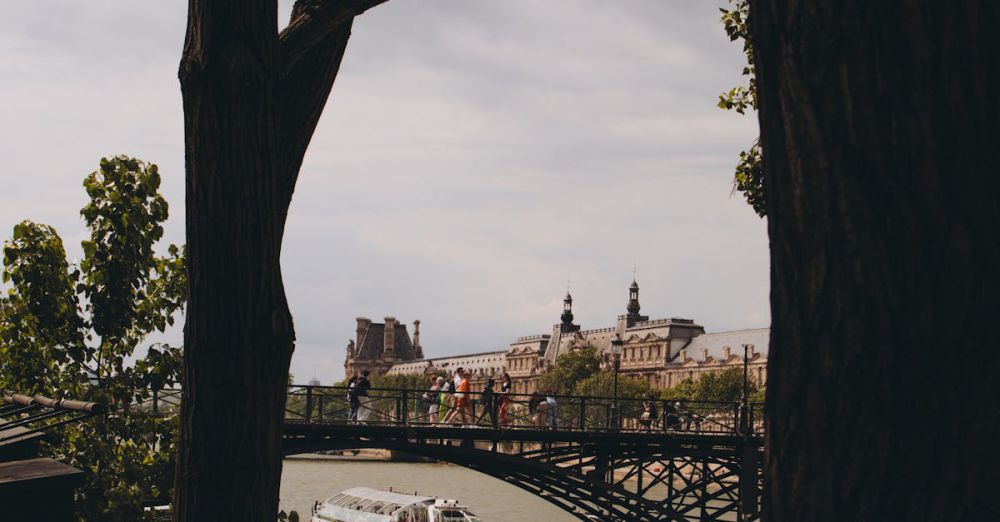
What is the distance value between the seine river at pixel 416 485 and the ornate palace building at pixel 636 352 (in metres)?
33.0

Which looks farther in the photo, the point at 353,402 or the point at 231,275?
the point at 353,402

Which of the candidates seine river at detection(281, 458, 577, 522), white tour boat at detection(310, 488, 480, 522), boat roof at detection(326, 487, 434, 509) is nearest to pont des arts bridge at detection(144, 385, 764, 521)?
white tour boat at detection(310, 488, 480, 522)

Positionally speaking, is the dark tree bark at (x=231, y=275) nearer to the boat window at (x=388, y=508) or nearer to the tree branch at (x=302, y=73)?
the tree branch at (x=302, y=73)

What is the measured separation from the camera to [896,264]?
1.95 meters

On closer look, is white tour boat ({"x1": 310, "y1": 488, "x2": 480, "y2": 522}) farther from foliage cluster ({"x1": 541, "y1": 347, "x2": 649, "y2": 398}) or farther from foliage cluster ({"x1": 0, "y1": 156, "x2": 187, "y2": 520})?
foliage cluster ({"x1": 541, "y1": 347, "x2": 649, "y2": 398})

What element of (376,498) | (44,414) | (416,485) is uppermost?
(44,414)

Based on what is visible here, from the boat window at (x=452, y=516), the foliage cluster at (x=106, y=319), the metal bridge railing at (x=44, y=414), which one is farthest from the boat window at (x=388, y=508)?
the metal bridge railing at (x=44, y=414)

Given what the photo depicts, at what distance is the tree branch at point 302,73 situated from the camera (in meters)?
4.75

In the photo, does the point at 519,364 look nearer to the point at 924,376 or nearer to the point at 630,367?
the point at 630,367

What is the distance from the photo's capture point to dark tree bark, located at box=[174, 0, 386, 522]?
4402 millimetres

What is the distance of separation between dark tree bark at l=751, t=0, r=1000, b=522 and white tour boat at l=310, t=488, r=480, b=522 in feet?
130

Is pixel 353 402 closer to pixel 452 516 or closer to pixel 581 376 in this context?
pixel 452 516

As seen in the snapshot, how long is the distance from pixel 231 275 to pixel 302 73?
38.6 inches

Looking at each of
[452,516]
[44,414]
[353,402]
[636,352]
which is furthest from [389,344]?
[44,414]
